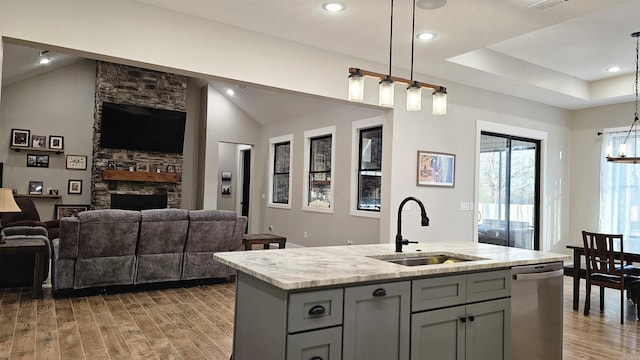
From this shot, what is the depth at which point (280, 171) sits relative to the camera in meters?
9.59

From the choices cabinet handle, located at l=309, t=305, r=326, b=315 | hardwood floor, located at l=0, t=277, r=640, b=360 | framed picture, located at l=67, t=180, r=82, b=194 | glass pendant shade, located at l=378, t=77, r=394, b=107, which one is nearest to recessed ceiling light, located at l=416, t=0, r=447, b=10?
glass pendant shade, located at l=378, t=77, r=394, b=107

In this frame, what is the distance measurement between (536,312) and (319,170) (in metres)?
5.69

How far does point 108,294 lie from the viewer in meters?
4.93

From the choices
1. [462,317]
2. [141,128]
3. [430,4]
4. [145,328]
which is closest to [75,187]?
[141,128]

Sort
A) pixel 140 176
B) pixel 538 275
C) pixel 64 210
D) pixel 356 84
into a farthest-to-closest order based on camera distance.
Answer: pixel 140 176, pixel 64 210, pixel 356 84, pixel 538 275

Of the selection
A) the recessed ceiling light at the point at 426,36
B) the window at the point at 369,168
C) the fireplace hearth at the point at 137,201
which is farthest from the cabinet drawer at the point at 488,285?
the fireplace hearth at the point at 137,201

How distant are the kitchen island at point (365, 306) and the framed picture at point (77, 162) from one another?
7834mm

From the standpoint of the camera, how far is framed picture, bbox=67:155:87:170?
8836 mm

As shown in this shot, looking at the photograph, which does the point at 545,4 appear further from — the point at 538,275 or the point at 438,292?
the point at 438,292

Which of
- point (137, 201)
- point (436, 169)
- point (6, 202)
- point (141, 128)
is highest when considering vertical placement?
point (141, 128)

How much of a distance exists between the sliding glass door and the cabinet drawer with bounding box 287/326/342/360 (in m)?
5.13

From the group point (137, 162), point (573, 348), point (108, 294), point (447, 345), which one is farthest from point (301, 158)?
point (447, 345)

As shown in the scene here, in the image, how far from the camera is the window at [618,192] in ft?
22.2

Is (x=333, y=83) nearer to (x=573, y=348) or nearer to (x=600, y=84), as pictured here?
(x=573, y=348)
